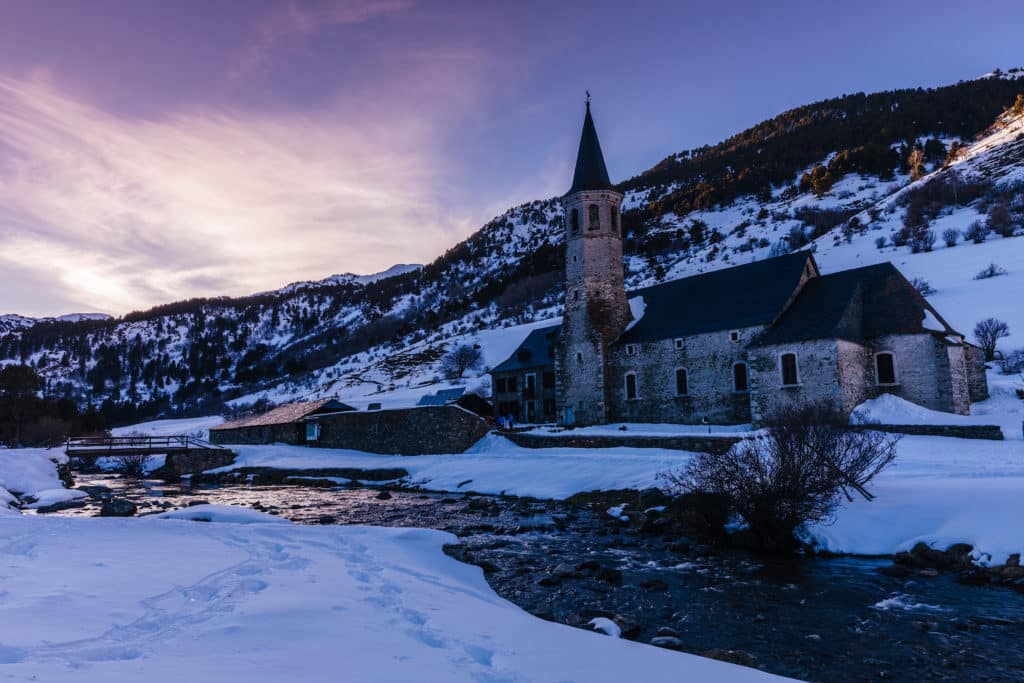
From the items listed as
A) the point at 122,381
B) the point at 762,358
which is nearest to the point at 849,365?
the point at 762,358

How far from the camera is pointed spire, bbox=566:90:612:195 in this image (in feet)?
124

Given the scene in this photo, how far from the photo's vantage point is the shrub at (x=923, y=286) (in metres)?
50.0

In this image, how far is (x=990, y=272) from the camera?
5178 cm

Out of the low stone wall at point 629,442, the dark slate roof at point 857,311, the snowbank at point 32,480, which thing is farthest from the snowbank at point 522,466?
the dark slate roof at point 857,311

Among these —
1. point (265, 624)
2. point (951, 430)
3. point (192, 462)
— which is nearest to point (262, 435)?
point (192, 462)

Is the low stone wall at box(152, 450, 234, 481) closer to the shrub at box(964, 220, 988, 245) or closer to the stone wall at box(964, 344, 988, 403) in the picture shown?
the stone wall at box(964, 344, 988, 403)

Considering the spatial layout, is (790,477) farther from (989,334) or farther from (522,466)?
(989,334)

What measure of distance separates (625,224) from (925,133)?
195ft

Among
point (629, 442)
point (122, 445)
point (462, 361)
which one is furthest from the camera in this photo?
point (462, 361)

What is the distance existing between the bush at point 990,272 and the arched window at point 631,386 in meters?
35.7

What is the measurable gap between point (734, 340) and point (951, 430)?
11.5 m

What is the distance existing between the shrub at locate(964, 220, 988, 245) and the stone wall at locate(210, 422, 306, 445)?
215 feet

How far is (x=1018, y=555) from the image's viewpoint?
10781 mm

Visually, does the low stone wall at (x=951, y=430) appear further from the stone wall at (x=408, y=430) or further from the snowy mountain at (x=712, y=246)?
the snowy mountain at (x=712, y=246)
